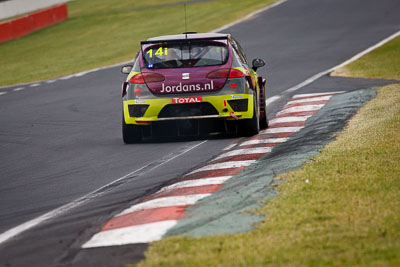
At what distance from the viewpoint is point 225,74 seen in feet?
40.4

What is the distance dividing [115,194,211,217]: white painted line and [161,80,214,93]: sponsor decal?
4.27 m

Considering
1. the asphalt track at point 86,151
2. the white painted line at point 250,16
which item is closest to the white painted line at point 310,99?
the asphalt track at point 86,151

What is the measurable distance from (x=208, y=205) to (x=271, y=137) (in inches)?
190

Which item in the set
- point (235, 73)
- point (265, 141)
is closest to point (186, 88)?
point (235, 73)

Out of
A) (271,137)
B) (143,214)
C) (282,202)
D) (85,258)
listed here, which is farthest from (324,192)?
(271,137)

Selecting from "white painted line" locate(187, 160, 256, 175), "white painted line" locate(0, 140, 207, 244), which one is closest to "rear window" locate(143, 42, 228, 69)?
"white painted line" locate(0, 140, 207, 244)

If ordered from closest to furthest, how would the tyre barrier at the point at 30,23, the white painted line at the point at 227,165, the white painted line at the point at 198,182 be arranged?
the white painted line at the point at 198,182, the white painted line at the point at 227,165, the tyre barrier at the point at 30,23

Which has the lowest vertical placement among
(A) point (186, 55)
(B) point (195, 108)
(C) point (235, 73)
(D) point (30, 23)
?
(B) point (195, 108)

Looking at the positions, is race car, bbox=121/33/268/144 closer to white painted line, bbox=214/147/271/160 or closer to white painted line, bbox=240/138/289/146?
white painted line, bbox=240/138/289/146

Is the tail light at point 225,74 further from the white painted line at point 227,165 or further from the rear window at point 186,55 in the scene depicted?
the white painted line at point 227,165

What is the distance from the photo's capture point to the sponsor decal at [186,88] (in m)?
12.2

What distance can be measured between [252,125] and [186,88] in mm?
1107

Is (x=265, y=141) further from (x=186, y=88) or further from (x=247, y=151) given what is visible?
(x=186, y=88)

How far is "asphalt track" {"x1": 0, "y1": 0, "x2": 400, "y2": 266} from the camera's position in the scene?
22.8 ft
